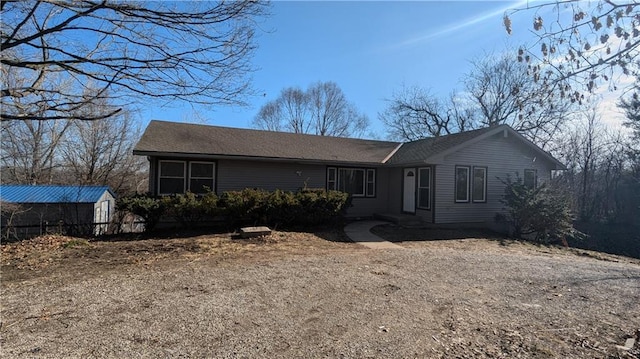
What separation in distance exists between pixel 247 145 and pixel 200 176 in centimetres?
233

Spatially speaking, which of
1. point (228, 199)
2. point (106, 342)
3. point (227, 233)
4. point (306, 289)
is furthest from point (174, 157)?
point (106, 342)

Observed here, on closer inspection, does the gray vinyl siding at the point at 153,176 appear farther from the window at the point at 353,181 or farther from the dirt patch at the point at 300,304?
the window at the point at 353,181

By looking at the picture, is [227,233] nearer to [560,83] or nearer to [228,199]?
[228,199]

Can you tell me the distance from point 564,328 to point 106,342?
16.5ft

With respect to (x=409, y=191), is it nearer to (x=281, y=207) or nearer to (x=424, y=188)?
(x=424, y=188)

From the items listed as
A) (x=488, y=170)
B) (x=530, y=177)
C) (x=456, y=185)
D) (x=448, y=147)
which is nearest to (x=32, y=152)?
(x=448, y=147)

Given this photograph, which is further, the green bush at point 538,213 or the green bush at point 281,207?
the green bush at point 538,213

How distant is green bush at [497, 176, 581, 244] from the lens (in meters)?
12.5

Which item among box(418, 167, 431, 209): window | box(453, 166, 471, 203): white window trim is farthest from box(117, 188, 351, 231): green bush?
box(453, 166, 471, 203): white window trim

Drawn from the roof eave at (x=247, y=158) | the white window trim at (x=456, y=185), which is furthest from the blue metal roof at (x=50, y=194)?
the white window trim at (x=456, y=185)

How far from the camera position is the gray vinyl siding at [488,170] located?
13.4 metres

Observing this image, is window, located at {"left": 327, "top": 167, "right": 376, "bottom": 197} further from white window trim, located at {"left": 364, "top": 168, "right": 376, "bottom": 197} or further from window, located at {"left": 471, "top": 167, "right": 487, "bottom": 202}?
window, located at {"left": 471, "top": 167, "right": 487, "bottom": 202}

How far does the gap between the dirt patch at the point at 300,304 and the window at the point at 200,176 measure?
446cm

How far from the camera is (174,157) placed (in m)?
12.1
